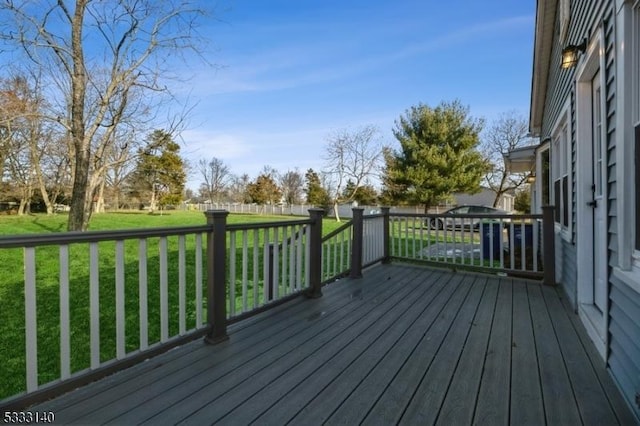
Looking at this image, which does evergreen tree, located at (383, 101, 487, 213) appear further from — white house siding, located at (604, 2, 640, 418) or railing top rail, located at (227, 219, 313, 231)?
white house siding, located at (604, 2, 640, 418)

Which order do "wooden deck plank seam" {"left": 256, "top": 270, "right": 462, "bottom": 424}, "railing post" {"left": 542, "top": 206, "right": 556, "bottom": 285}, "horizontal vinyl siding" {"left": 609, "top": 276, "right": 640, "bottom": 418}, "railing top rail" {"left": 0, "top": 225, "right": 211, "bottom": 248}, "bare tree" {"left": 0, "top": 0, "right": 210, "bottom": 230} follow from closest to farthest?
"railing top rail" {"left": 0, "top": 225, "right": 211, "bottom": 248} → "horizontal vinyl siding" {"left": 609, "top": 276, "right": 640, "bottom": 418} → "wooden deck plank seam" {"left": 256, "top": 270, "right": 462, "bottom": 424} → "railing post" {"left": 542, "top": 206, "right": 556, "bottom": 285} → "bare tree" {"left": 0, "top": 0, "right": 210, "bottom": 230}

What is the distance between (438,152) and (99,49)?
14.6 meters

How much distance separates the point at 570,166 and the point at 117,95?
1055cm

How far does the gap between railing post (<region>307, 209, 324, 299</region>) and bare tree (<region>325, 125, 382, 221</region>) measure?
16855mm

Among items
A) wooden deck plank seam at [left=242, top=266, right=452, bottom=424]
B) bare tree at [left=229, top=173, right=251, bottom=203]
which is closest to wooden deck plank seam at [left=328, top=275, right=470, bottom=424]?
wooden deck plank seam at [left=242, top=266, right=452, bottom=424]

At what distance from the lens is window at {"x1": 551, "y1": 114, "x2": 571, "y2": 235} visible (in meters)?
3.78

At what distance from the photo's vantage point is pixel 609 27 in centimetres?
202

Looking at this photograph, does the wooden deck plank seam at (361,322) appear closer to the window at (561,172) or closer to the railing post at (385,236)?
the railing post at (385,236)

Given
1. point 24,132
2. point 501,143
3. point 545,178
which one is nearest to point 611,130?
point 545,178

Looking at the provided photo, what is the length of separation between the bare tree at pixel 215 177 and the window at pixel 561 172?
136 feet

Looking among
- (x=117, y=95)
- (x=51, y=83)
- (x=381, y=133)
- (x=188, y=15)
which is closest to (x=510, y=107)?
(x=381, y=133)

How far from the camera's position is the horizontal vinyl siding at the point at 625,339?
1.60 metres

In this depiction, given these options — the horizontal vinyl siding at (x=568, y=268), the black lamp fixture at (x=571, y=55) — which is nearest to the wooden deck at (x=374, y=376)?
the horizontal vinyl siding at (x=568, y=268)

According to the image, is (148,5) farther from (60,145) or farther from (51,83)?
(60,145)
